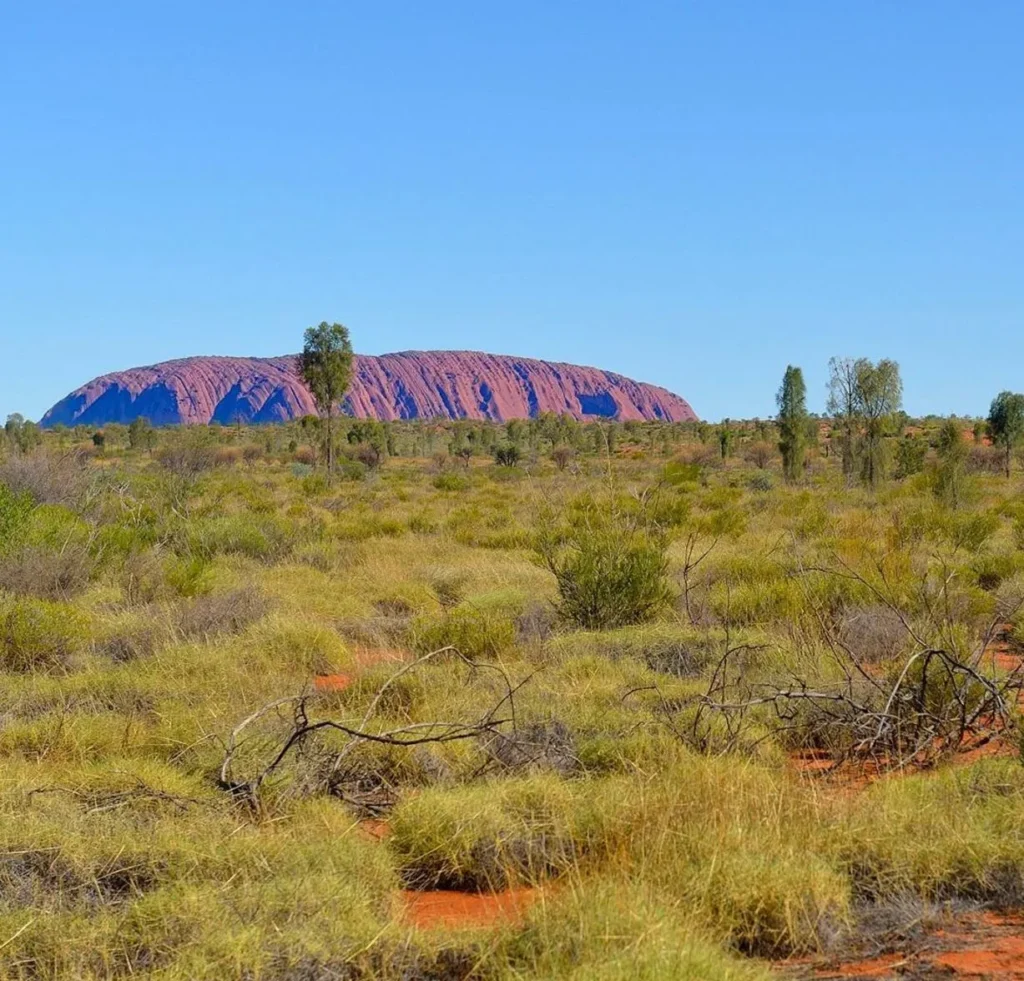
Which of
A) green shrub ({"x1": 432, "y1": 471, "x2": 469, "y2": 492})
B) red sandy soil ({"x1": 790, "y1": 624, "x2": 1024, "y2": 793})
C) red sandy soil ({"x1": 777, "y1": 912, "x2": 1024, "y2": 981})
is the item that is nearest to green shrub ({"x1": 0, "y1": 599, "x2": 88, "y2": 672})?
red sandy soil ({"x1": 790, "y1": 624, "x2": 1024, "y2": 793})

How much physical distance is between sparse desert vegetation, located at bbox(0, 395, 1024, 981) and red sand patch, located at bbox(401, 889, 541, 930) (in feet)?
0.15

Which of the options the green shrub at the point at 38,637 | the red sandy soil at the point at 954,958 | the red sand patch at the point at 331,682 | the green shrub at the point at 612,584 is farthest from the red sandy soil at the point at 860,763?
the green shrub at the point at 38,637

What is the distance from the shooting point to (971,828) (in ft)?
14.7

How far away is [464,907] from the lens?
4434mm

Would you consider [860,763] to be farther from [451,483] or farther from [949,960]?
[451,483]

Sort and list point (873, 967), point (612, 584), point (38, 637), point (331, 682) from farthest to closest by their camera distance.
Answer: point (612, 584) < point (38, 637) < point (331, 682) < point (873, 967)

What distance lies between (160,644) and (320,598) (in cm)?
315

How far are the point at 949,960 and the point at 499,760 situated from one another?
2.58 m

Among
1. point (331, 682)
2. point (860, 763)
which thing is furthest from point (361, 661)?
point (860, 763)

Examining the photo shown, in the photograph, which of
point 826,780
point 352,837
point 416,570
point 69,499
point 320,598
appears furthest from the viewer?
point 69,499

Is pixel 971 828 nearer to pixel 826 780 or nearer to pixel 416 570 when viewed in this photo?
pixel 826 780

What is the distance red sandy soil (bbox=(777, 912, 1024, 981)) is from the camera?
140 inches

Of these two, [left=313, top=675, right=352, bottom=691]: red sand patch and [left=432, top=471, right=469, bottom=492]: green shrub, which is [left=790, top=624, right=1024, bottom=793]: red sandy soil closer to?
[left=313, top=675, right=352, bottom=691]: red sand patch


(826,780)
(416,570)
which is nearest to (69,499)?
(416,570)
